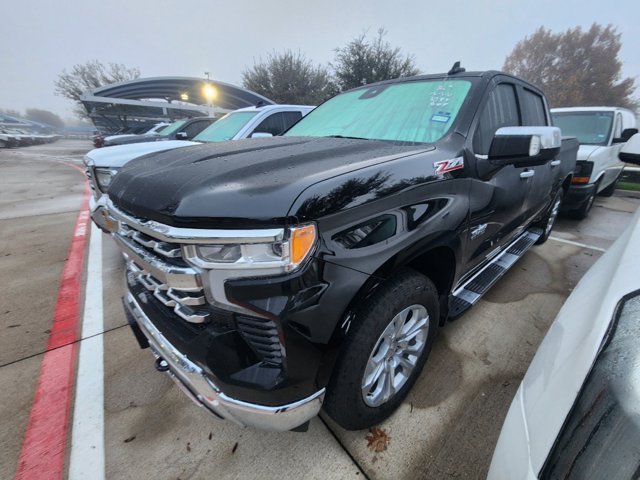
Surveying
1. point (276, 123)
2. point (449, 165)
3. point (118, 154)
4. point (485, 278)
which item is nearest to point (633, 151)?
point (449, 165)

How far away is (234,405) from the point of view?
3.84 ft

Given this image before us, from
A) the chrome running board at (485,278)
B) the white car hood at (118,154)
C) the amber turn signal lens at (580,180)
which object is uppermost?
the white car hood at (118,154)

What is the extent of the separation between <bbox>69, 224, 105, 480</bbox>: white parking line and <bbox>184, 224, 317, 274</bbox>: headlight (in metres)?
1.36

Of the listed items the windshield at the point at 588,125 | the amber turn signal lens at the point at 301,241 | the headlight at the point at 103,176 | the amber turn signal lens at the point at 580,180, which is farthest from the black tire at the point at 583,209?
the headlight at the point at 103,176

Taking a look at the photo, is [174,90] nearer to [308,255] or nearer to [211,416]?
[211,416]

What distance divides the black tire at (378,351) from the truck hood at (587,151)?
196 inches

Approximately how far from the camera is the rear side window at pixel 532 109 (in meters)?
2.77

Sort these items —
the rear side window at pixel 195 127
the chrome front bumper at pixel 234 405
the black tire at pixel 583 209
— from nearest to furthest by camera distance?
the chrome front bumper at pixel 234 405 < the black tire at pixel 583 209 < the rear side window at pixel 195 127

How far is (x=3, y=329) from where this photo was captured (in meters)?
2.60

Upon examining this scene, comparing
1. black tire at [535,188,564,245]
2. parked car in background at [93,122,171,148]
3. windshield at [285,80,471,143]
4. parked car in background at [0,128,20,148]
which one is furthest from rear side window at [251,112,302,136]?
parked car in background at [0,128,20,148]

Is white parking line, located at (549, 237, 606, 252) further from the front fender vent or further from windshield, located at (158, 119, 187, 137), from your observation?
windshield, located at (158, 119, 187, 137)

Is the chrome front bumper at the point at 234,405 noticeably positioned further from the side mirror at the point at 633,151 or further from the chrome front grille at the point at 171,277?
the side mirror at the point at 633,151

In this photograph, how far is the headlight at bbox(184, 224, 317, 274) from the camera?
107 cm

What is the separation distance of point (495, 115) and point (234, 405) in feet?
8.08
